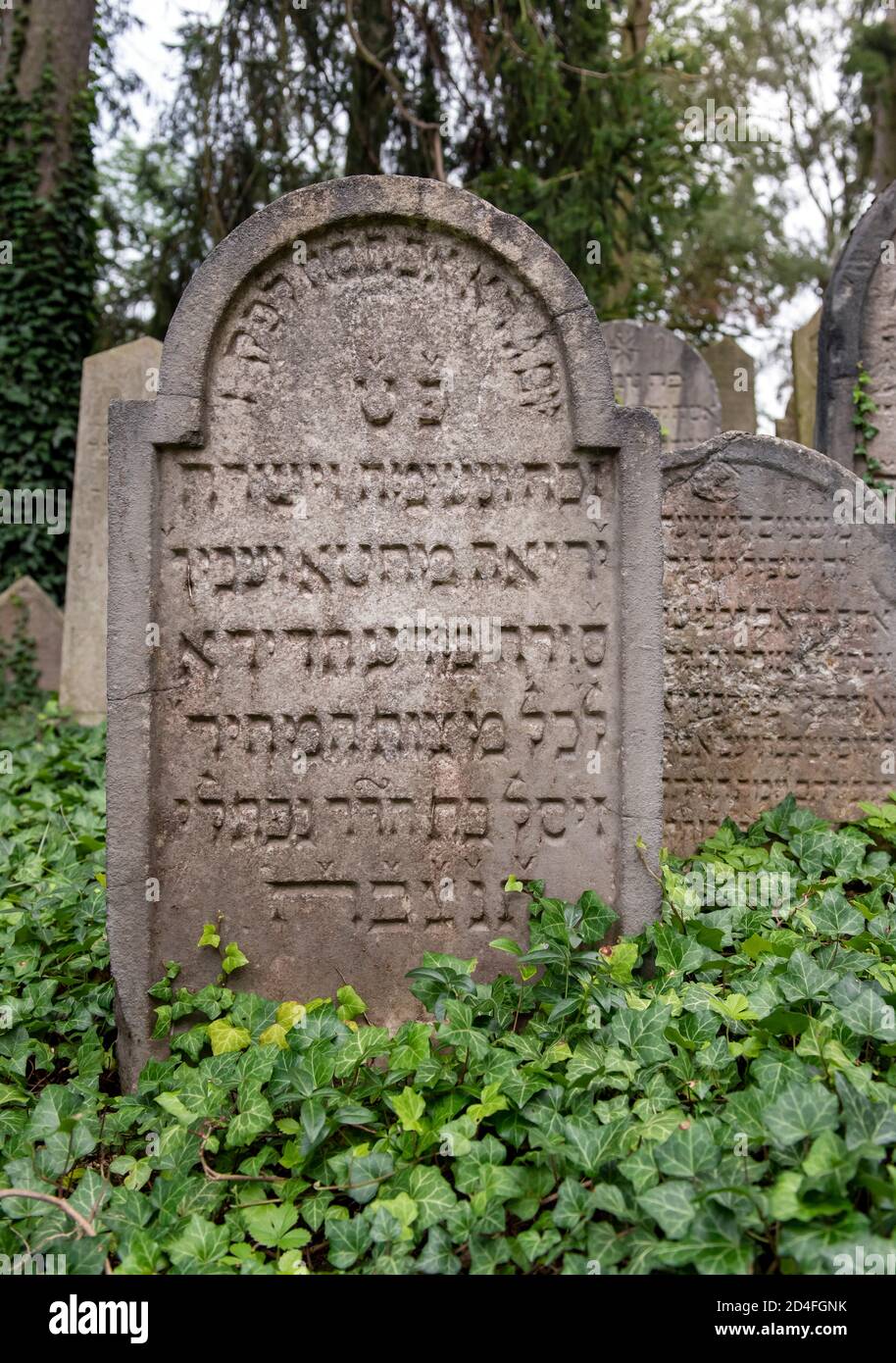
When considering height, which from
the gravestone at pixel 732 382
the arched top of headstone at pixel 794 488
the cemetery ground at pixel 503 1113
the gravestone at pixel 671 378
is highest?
the gravestone at pixel 732 382

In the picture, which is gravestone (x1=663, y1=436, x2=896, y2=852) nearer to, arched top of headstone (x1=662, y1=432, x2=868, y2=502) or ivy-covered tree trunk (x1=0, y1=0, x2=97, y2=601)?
arched top of headstone (x1=662, y1=432, x2=868, y2=502)

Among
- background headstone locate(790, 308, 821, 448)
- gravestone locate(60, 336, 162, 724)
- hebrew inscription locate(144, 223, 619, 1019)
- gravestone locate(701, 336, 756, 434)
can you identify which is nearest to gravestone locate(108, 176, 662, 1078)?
hebrew inscription locate(144, 223, 619, 1019)

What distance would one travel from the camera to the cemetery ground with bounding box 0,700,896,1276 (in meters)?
1.92

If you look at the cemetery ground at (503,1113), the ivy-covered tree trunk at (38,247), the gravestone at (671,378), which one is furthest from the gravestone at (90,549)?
the cemetery ground at (503,1113)

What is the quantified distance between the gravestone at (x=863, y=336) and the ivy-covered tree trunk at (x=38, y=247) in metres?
6.49

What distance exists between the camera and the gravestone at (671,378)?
7.80m

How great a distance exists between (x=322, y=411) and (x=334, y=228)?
53 centimetres

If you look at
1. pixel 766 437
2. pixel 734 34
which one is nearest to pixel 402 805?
Result: pixel 766 437

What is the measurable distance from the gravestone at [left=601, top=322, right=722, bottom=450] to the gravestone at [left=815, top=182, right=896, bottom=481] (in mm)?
2333

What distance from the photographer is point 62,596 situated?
9352mm

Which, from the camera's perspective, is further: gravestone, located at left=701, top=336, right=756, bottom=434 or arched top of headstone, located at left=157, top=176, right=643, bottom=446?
gravestone, located at left=701, top=336, right=756, bottom=434

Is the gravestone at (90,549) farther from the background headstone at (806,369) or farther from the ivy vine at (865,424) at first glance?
the background headstone at (806,369)

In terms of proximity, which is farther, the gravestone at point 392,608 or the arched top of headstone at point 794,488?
the arched top of headstone at point 794,488

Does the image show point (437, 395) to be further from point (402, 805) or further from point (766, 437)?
point (766, 437)
